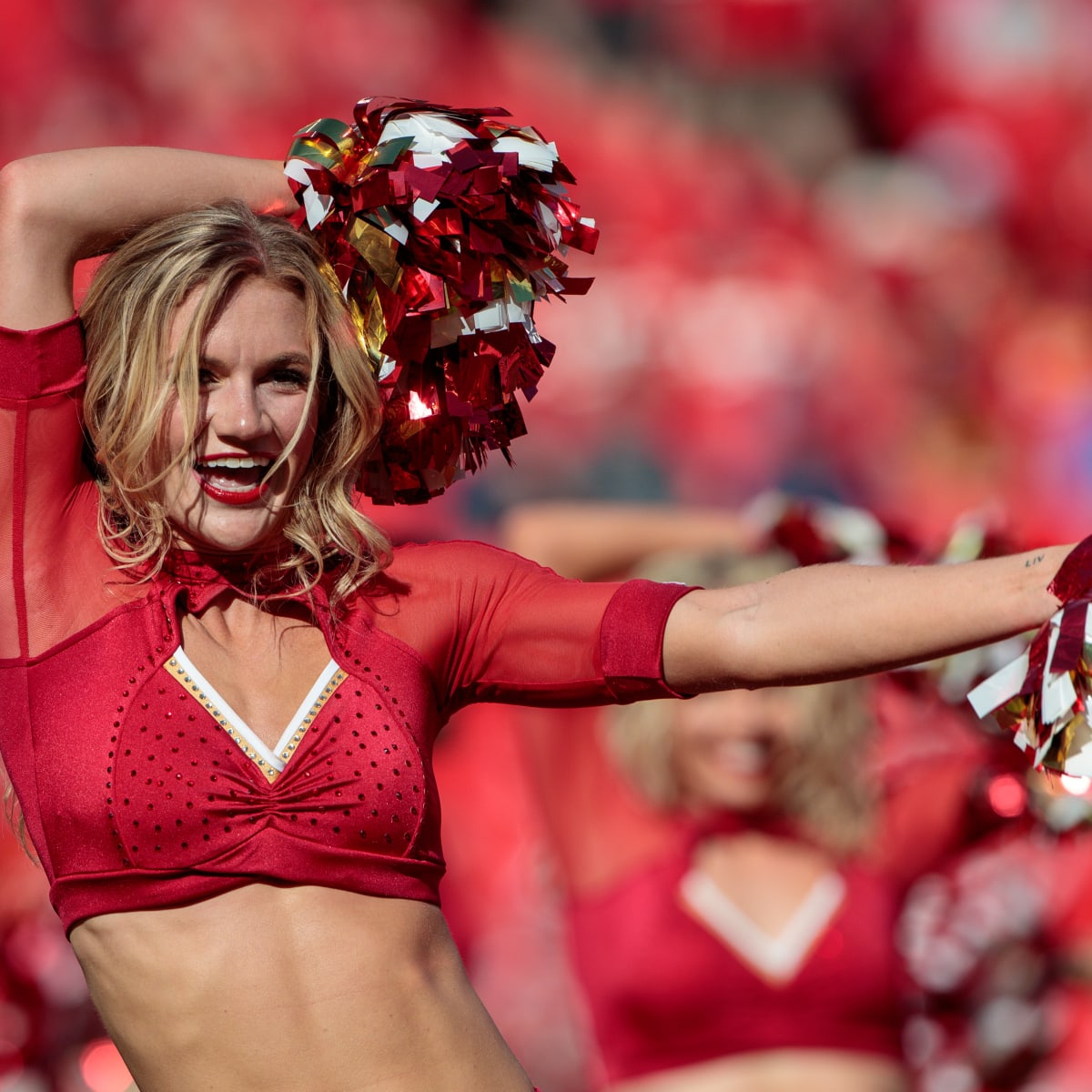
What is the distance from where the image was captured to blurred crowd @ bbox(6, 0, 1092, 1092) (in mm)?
7223

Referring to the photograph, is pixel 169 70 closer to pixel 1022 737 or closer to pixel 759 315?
pixel 759 315

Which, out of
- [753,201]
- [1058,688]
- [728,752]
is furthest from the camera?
[753,201]

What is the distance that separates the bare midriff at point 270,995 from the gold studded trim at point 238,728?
0.13 meters

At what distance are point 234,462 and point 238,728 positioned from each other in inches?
11.4

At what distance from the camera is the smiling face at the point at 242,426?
1960 millimetres

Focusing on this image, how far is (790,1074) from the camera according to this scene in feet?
12.7

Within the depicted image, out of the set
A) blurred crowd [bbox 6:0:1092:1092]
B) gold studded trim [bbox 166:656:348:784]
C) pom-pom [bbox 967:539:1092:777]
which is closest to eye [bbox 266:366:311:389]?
gold studded trim [bbox 166:656:348:784]

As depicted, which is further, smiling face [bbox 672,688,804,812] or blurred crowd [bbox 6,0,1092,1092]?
blurred crowd [bbox 6,0,1092,1092]

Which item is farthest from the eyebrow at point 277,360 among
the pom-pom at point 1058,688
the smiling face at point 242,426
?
the pom-pom at point 1058,688

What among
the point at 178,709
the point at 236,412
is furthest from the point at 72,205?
the point at 178,709

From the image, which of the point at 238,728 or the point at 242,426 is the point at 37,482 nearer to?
the point at 242,426

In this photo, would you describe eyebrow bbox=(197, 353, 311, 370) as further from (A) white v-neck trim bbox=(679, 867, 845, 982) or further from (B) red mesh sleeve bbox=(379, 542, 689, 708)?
(A) white v-neck trim bbox=(679, 867, 845, 982)

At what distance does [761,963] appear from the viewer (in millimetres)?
3955

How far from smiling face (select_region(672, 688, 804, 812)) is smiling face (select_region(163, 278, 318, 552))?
2312mm
